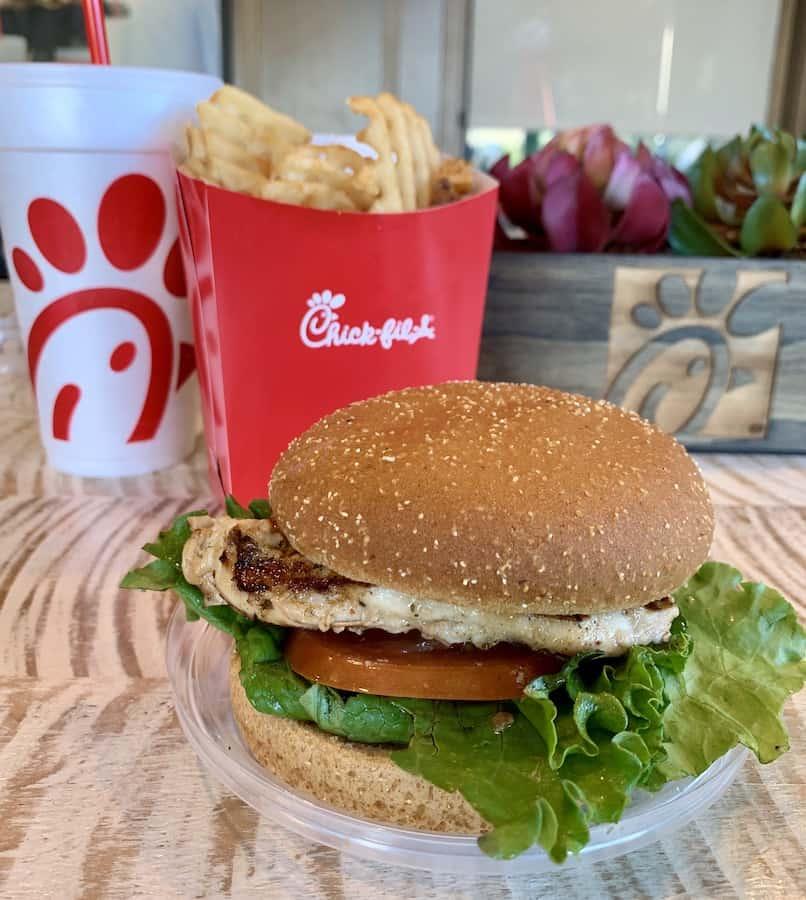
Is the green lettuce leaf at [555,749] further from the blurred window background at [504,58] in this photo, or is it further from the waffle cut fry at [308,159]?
the blurred window background at [504,58]

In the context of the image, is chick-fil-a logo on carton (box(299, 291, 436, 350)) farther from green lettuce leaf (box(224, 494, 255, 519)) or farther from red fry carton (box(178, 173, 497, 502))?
green lettuce leaf (box(224, 494, 255, 519))

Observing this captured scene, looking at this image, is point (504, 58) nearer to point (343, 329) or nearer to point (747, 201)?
point (747, 201)

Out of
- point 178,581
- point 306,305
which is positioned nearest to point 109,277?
point 306,305

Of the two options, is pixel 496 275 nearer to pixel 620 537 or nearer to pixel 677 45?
pixel 620 537

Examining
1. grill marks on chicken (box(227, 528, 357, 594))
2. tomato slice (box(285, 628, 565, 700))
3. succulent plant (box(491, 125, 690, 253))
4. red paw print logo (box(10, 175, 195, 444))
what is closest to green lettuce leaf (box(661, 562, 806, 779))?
tomato slice (box(285, 628, 565, 700))

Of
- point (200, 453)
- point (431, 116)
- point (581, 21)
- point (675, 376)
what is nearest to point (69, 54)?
point (431, 116)

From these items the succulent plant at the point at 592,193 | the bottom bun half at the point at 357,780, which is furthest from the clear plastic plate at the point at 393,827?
the succulent plant at the point at 592,193

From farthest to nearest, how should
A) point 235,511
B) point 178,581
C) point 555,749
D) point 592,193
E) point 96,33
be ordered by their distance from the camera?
point 592,193
point 96,33
point 235,511
point 178,581
point 555,749
